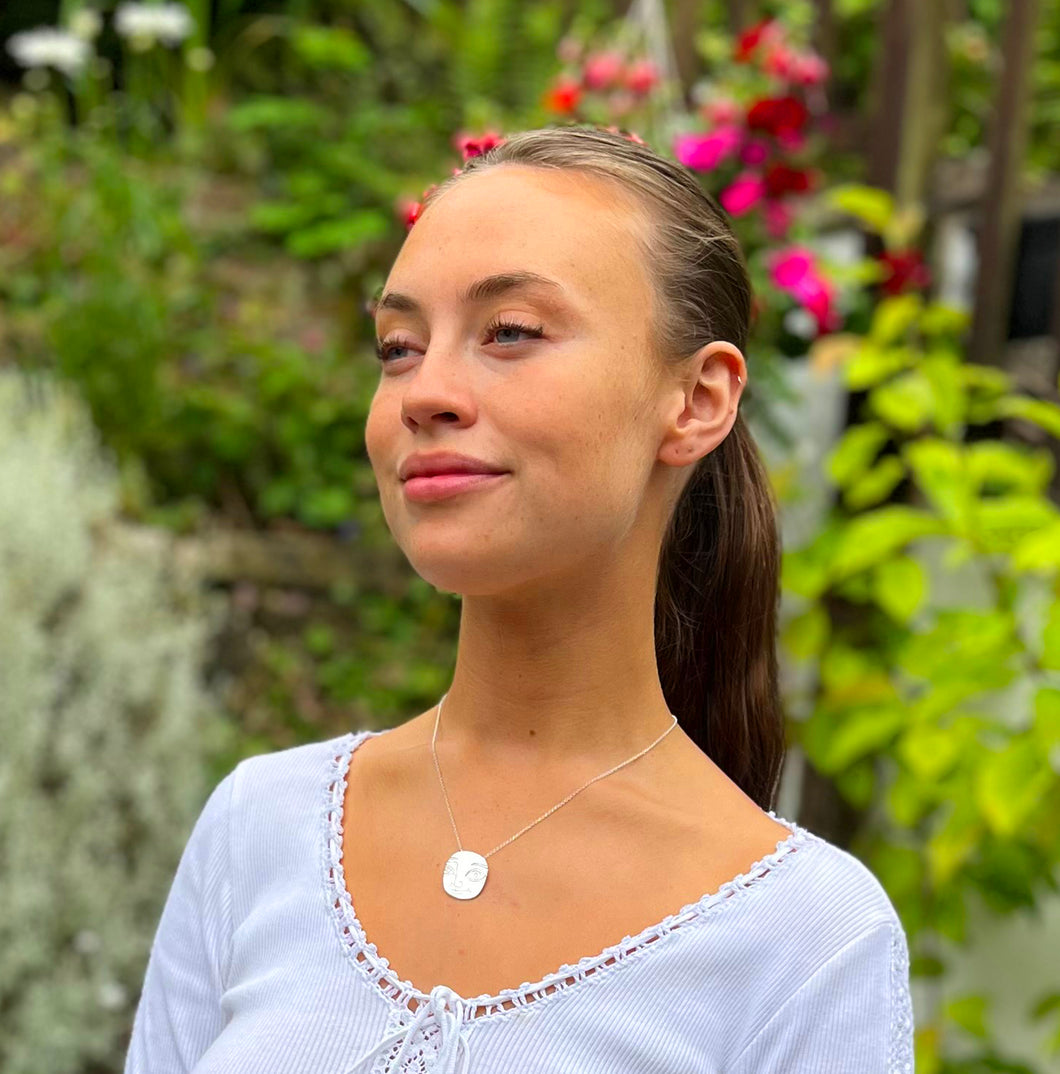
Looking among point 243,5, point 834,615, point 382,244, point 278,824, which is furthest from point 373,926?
point 243,5

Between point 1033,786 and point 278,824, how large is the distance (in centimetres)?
136

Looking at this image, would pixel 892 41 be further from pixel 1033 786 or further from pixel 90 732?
pixel 90 732

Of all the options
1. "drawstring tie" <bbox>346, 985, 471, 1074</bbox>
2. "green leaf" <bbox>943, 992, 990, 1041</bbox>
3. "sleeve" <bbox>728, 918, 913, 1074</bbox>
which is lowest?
"green leaf" <bbox>943, 992, 990, 1041</bbox>

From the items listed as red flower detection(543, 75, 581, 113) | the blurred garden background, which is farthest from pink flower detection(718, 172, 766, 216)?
red flower detection(543, 75, 581, 113)

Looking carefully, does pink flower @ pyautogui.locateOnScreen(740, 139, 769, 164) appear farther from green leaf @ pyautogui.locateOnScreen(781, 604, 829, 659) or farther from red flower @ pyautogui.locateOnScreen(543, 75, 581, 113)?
green leaf @ pyautogui.locateOnScreen(781, 604, 829, 659)

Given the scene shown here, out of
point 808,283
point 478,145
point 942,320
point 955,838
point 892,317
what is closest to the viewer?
point 478,145

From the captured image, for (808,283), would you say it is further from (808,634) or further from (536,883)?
(536,883)

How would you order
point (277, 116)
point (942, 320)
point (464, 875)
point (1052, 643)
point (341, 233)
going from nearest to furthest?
point (464, 875)
point (1052, 643)
point (942, 320)
point (341, 233)
point (277, 116)

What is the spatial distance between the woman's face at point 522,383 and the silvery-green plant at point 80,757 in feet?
6.47

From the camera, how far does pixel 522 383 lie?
3.57 ft

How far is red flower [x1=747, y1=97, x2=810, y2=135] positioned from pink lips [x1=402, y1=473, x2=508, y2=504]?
7.25ft

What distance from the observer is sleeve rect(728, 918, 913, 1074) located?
107 centimetres

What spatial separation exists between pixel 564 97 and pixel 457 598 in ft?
3.56

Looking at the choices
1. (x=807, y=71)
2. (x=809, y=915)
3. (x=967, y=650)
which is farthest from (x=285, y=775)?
(x=807, y=71)
